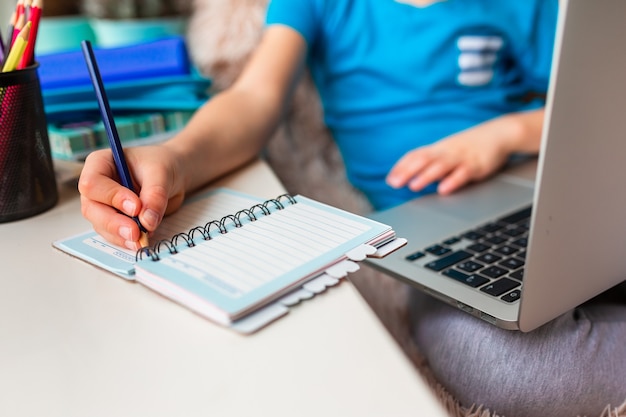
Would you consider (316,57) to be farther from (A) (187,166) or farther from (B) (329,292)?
(B) (329,292)

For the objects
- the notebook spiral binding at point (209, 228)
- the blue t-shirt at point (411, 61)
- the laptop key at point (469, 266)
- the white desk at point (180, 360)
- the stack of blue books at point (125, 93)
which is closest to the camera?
the white desk at point (180, 360)

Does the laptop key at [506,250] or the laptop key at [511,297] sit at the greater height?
the laptop key at [511,297]

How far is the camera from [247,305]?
13.2 inches

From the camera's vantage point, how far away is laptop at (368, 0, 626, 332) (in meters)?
0.32

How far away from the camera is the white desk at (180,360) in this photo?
0.29 metres

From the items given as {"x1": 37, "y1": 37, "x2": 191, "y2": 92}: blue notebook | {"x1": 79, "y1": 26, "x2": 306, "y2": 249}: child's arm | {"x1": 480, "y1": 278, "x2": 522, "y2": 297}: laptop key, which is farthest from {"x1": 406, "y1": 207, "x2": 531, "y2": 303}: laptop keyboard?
{"x1": 37, "y1": 37, "x2": 191, "y2": 92}: blue notebook

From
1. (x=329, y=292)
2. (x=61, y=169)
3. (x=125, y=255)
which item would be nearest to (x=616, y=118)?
(x=329, y=292)

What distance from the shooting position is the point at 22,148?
1.60ft

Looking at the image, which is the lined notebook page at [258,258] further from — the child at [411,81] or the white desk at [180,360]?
the child at [411,81]

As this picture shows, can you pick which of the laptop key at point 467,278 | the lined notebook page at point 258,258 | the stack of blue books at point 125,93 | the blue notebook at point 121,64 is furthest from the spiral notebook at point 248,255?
the blue notebook at point 121,64

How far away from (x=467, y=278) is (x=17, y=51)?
0.42 m

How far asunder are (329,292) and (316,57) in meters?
0.58

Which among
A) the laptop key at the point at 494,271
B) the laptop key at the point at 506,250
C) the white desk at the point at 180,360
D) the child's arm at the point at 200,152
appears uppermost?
the child's arm at the point at 200,152

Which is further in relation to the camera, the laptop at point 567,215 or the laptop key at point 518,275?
the laptop key at point 518,275
